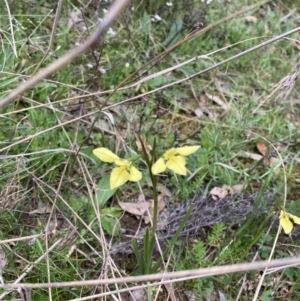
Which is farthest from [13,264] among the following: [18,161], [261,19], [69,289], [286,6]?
[286,6]

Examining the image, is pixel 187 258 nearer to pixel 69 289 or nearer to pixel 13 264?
pixel 69 289

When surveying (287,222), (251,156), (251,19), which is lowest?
(251,156)

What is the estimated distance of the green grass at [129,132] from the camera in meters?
1.62

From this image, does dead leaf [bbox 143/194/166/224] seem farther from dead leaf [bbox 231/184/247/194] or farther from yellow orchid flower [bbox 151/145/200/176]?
yellow orchid flower [bbox 151/145/200/176]

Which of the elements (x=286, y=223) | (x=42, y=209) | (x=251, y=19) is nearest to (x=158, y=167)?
(x=286, y=223)

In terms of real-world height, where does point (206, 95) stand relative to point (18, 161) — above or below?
below

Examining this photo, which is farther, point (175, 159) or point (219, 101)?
point (219, 101)

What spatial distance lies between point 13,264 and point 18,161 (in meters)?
0.31

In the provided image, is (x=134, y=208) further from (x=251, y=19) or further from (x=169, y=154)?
(x=251, y=19)

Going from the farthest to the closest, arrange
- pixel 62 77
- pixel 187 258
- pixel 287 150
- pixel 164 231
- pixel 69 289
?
pixel 287 150 → pixel 62 77 → pixel 164 231 → pixel 187 258 → pixel 69 289

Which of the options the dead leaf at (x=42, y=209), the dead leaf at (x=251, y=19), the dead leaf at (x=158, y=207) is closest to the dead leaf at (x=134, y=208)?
the dead leaf at (x=158, y=207)

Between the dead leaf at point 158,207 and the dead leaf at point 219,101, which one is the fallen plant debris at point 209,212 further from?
the dead leaf at point 219,101

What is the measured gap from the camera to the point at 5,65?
6.19ft

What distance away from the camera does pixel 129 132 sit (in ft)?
6.43
